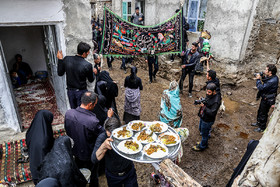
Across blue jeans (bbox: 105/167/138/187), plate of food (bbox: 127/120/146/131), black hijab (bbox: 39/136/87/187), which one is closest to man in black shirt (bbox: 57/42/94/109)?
plate of food (bbox: 127/120/146/131)

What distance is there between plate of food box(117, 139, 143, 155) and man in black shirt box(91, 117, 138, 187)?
123mm

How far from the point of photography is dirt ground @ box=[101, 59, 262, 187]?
152 inches

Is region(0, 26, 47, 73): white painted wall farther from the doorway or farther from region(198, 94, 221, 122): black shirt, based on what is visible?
region(198, 94, 221, 122): black shirt

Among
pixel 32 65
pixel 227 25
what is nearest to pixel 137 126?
pixel 227 25

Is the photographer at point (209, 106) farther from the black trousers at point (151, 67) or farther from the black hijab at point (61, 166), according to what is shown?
the black trousers at point (151, 67)

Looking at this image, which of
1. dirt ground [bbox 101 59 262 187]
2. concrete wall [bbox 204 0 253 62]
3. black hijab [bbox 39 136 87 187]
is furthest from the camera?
concrete wall [bbox 204 0 253 62]

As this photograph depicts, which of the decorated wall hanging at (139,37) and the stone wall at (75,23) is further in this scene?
the decorated wall hanging at (139,37)

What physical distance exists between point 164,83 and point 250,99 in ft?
10.7

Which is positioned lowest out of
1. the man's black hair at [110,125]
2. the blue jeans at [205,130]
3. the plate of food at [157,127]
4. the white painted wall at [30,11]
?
the blue jeans at [205,130]

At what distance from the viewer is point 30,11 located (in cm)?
354

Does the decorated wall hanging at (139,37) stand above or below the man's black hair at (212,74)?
above

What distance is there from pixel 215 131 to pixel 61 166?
4089 millimetres

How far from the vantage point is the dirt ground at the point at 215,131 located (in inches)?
151

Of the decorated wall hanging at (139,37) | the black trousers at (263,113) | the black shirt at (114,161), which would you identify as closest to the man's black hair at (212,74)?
the black trousers at (263,113)
